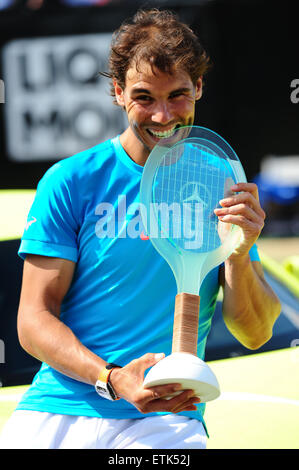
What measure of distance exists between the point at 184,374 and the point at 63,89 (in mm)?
7839

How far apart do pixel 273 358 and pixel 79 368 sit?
3.45 ft

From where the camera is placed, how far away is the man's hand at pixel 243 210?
157 cm

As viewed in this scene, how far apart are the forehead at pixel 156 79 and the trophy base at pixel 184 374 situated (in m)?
0.64

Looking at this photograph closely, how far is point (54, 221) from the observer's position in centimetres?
177

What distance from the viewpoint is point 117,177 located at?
1831 millimetres

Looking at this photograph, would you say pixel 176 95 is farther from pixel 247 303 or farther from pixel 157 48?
pixel 247 303

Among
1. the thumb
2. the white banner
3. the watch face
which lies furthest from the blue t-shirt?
the white banner

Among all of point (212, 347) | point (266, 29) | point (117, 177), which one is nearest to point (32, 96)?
point (266, 29)

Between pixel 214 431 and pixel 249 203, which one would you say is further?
pixel 214 431

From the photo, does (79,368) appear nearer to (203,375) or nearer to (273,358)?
(203,375)

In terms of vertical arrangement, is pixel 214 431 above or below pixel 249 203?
below

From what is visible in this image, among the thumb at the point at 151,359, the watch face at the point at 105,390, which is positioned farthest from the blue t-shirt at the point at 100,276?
the thumb at the point at 151,359

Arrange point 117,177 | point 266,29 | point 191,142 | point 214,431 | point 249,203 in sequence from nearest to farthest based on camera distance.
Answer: point 249,203 → point 191,142 → point 117,177 → point 214,431 → point 266,29
